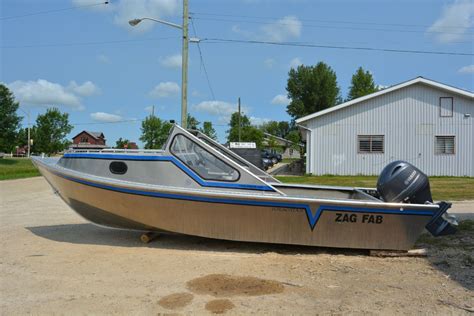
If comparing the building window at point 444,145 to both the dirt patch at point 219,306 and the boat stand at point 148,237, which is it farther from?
the dirt patch at point 219,306

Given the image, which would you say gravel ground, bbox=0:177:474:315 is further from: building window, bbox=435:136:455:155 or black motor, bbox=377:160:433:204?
building window, bbox=435:136:455:155

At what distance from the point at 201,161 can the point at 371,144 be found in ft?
61.6

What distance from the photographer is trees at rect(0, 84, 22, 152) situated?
50.4m

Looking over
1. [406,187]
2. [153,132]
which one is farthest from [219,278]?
[153,132]

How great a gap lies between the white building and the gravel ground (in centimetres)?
1652

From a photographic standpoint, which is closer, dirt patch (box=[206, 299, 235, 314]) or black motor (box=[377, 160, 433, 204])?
dirt patch (box=[206, 299, 235, 314])

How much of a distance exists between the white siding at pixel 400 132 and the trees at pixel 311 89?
40529 millimetres

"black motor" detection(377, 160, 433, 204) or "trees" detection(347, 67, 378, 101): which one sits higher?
"trees" detection(347, 67, 378, 101)

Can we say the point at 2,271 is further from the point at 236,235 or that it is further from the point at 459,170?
the point at 459,170

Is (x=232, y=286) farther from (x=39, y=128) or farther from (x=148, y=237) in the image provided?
(x=39, y=128)

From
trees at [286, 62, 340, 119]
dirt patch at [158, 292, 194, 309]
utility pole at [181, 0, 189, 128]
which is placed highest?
trees at [286, 62, 340, 119]

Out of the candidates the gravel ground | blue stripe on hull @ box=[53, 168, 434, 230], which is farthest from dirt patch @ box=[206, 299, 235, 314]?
blue stripe on hull @ box=[53, 168, 434, 230]

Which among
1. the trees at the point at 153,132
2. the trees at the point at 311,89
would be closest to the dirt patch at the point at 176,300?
the trees at the point at 153,132

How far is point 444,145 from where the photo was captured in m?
22.9
